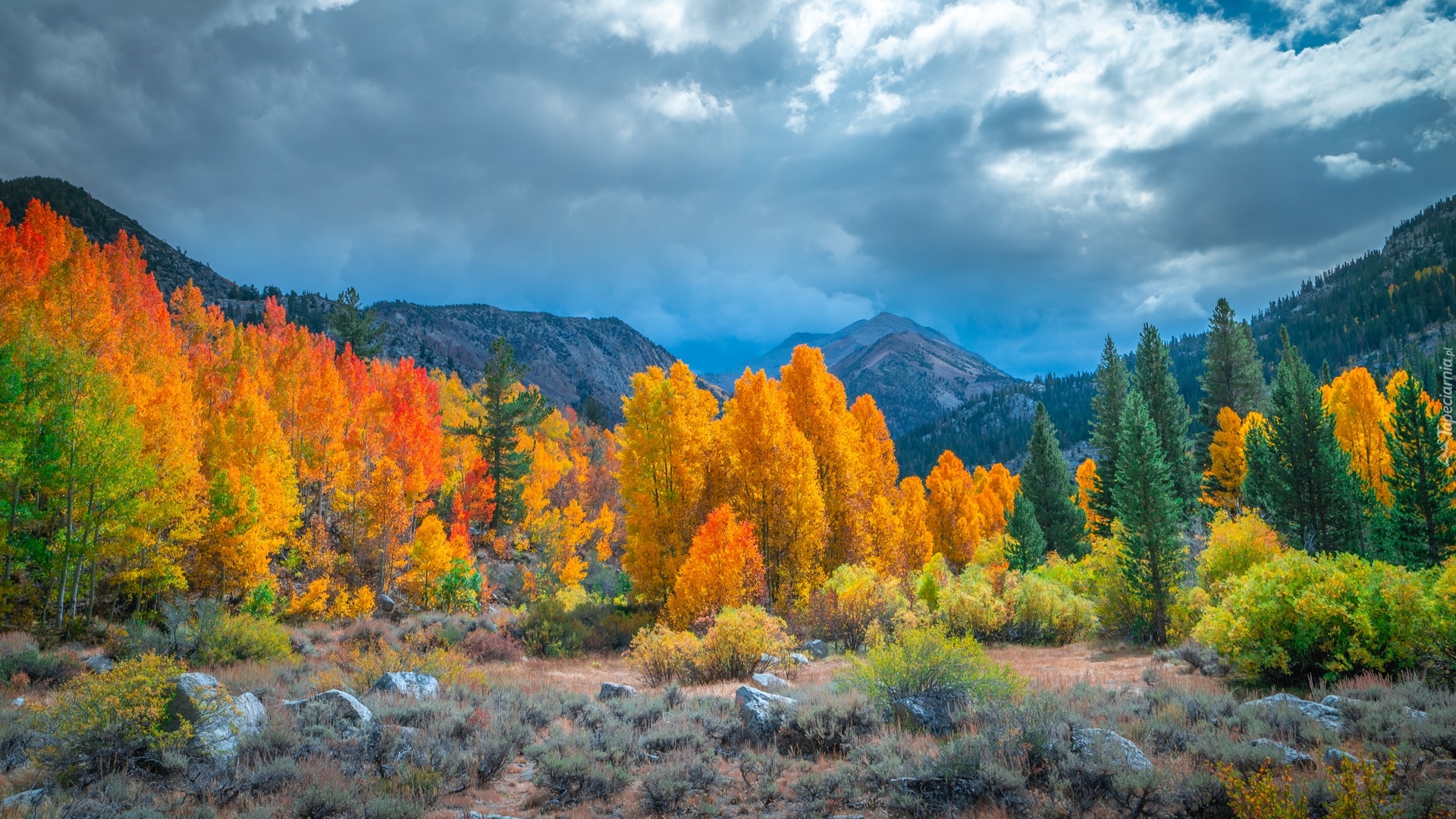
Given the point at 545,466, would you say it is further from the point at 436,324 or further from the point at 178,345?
the point at 436,324

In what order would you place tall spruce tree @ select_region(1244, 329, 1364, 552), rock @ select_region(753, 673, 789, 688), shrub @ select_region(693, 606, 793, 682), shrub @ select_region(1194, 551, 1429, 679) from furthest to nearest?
tall spruce tree @ select_region(1244, 329, 1364, 552) < shrub @ select_region(693, 606, 793, 682) < rock @ select_region(753, 673, 789, 688) < shrub @ select_region(1194, 551, 1429, 679)

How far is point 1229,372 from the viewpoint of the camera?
147ft

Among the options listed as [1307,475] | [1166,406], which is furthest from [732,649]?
[1166,406]

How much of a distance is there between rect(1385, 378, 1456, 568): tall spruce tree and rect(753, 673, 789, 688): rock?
2383 centimetres

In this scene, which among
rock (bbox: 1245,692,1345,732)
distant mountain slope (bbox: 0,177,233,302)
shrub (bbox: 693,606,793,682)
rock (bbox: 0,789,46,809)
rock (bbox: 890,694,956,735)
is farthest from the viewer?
distant mountain slope (bbox: 0,177,233,302)

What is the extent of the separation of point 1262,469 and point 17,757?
44673 millimetres

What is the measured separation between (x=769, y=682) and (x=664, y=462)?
13.5m

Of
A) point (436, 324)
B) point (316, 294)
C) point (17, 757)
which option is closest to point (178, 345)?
point (17, 757)

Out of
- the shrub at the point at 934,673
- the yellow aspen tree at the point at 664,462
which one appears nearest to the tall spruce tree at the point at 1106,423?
the yellow aspen tree at the point at 664,462

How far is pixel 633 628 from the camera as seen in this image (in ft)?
78.1

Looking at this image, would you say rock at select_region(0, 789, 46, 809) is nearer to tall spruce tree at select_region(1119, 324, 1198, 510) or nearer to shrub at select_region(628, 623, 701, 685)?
shrub at select_region(628, 623, 701, 685)

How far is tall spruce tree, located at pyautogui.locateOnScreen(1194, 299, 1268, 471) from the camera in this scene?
4362 cm

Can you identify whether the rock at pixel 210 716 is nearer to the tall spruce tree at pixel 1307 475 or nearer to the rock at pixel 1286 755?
the rock at pixel 1286 755

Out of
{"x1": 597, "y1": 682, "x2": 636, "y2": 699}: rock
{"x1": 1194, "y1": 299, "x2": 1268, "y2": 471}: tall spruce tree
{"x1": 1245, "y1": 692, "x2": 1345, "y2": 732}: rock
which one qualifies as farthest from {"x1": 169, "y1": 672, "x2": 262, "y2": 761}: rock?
{"x1": 1194, "y1": 299, "x2": 1268, "y2": 471}: tall spruce tree
